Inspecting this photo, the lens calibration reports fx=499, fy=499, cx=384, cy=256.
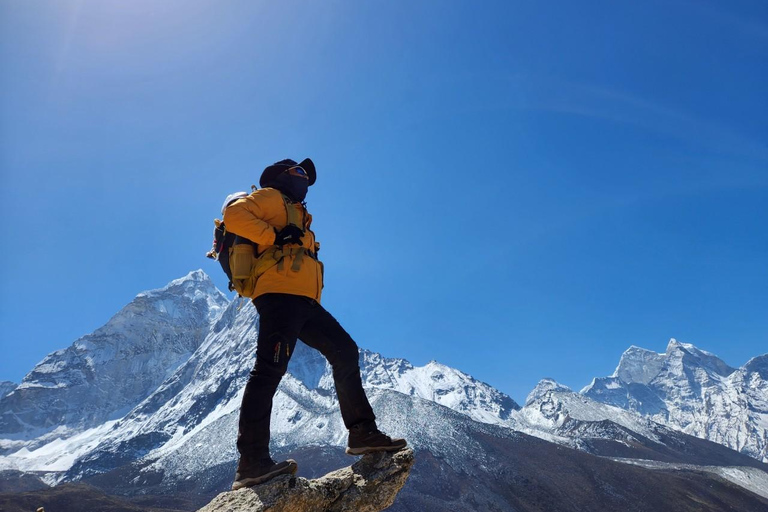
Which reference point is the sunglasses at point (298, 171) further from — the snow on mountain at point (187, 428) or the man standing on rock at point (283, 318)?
the snow on mountain at point (187, 428)

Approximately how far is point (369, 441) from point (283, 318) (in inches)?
54.7

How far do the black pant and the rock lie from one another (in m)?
0.33

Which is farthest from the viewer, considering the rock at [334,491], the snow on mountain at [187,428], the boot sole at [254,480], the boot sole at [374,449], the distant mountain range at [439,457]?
the snow on mountain at [187,428]

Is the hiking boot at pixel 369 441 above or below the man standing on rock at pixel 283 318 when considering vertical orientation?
below

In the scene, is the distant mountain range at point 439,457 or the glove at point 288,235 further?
the distant mountain range at point 439,457

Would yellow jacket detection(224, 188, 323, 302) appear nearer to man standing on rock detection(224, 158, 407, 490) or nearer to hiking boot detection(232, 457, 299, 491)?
man standing on rock detection(224, 158, 407, 490)

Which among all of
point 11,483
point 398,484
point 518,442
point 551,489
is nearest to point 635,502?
point 551,489

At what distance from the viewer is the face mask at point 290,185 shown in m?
4.85

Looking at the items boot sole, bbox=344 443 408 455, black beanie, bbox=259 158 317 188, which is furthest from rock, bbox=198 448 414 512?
black beanie, bbox=259 158 317 188

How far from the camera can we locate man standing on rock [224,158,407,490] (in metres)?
4.01

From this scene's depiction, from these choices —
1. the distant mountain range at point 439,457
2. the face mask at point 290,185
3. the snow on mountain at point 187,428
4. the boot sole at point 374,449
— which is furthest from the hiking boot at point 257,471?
the snow on mountain at point 187,428

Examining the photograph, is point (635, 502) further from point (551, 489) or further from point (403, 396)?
point (403, 396)

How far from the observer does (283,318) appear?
167 inches

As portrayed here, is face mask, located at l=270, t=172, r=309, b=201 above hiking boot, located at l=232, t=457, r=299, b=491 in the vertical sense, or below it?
above
